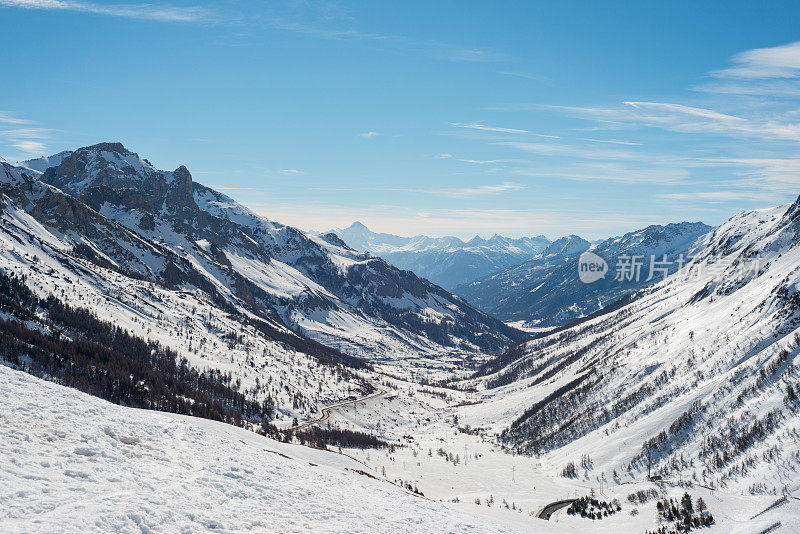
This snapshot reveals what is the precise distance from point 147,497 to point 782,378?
15429 centimetres

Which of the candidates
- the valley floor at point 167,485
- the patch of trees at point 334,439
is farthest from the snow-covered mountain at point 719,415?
the patch of trees at point 334,439

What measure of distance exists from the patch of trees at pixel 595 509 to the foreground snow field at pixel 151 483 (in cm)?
3910

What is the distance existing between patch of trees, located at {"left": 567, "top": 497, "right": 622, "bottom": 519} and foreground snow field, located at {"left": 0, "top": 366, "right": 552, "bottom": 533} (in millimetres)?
39098

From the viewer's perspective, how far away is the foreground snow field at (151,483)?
79.6 ft

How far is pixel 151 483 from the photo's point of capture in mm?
29250

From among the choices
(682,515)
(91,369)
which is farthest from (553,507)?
(91,369)

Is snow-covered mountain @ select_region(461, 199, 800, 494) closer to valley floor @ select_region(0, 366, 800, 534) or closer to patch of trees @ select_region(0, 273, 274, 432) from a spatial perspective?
valley floor @ select_region(0, 366, 800, 534)

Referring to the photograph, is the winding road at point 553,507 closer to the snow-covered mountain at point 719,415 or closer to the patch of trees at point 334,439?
the snow-covered mountain at point 719,415

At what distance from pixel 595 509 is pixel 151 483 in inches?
2812

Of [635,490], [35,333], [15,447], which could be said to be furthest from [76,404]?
[35,333]

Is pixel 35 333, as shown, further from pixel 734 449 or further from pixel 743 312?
pixel 743 312

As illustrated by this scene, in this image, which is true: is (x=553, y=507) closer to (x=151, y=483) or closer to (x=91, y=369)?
(x=151, y=483)

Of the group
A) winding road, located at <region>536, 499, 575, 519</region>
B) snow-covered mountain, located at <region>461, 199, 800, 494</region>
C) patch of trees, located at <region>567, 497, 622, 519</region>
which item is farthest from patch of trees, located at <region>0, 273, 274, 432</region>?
snow-covered mountain, located at <region>461, 199, 800, 494</region>

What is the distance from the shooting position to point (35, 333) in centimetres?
17425
